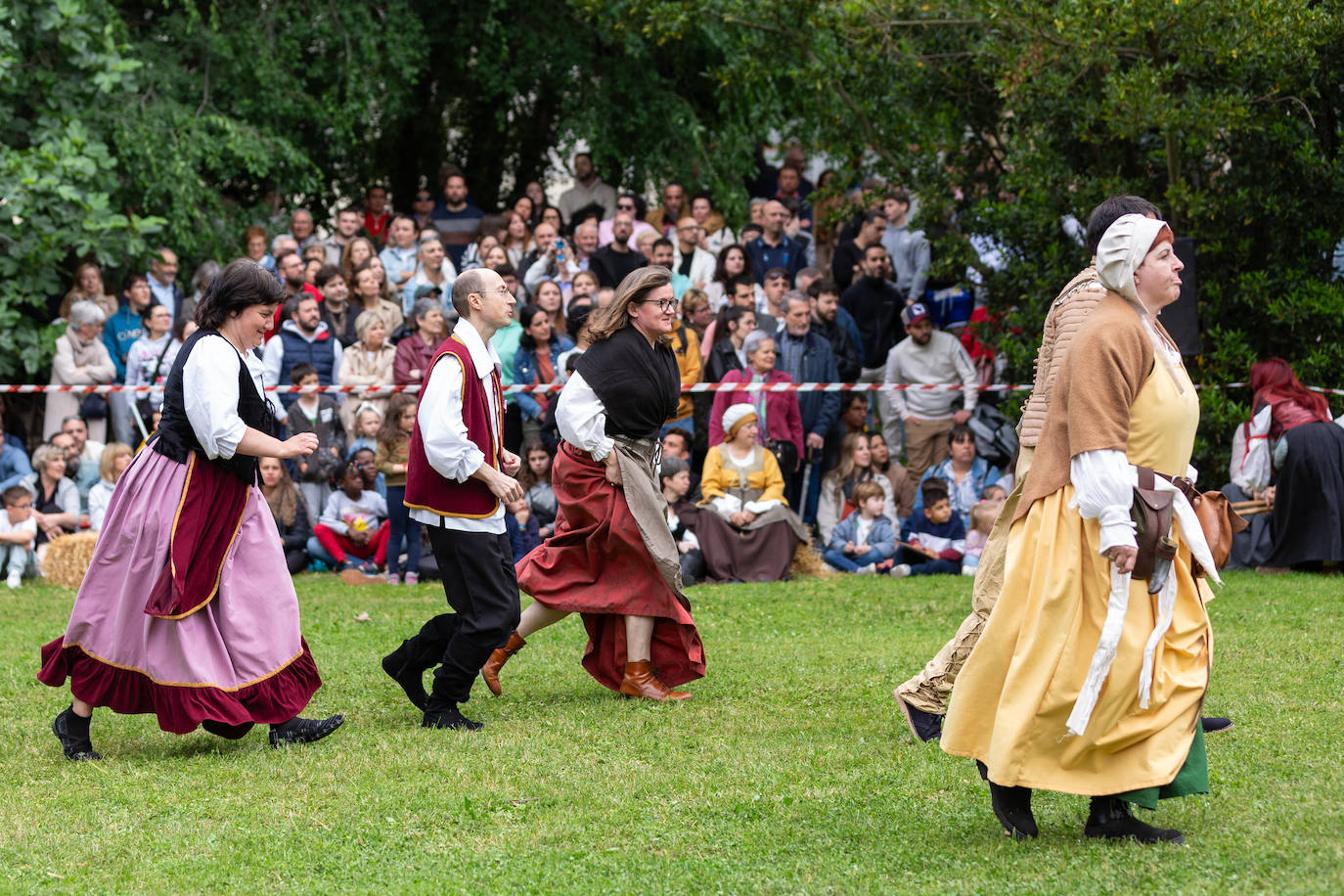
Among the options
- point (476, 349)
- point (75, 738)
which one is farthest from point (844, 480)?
point (75, 738)

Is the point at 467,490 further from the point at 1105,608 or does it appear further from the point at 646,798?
the point at 1105,608

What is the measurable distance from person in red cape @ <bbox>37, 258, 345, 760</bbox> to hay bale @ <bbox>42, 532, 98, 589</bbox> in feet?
17.7

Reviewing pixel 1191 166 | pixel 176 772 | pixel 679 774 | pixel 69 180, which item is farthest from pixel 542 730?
pixel 69 180

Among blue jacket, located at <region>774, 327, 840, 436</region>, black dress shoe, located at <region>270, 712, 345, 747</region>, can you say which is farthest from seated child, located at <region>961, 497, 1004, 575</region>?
black dress shoe, located at <region>270, 712, 345, 747</region>

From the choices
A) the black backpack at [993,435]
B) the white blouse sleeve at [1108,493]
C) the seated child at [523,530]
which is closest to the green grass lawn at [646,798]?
the white blouse sleeve at [1108,493]

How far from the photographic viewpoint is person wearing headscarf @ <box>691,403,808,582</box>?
38.3 feet

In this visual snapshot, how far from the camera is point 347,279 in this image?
541 inches

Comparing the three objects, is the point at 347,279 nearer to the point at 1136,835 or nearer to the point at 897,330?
the point at 897,330

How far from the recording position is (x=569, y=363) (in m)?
12.1

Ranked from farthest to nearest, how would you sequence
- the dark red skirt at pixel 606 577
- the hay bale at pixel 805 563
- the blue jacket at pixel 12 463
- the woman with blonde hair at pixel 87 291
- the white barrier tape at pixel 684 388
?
the woman with blonde hair at pixel 87 291, the white barrier tape at pixel 684 388, the blue jacket at pixel 12 463, the hay bale at pixel 805 563, the dark red skirt at pixel 606 577

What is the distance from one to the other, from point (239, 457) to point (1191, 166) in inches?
333

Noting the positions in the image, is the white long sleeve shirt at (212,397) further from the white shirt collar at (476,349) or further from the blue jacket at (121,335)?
the blue jacket at (121,335)

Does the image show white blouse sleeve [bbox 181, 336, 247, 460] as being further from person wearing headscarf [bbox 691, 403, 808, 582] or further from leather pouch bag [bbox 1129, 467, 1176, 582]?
person wearing headscarf [bbox 691, 403, 808, 582]

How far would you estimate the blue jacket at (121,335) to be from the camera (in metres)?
13.3
